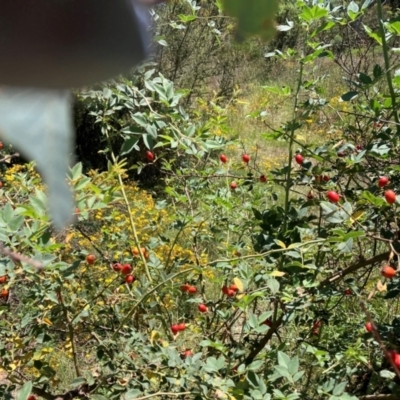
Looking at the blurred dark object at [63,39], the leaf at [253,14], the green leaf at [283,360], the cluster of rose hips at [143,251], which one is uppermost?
the cluster of rose hips at [143,251]

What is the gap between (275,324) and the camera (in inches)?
51.3

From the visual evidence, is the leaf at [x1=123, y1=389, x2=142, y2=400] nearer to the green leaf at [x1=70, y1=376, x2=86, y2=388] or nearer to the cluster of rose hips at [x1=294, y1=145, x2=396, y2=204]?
the green leaf at [x1=70, y1=376, x2=86, y2=388]

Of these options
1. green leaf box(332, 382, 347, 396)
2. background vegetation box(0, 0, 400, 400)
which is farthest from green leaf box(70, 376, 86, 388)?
green leaf box(332, 382, 347, 396)

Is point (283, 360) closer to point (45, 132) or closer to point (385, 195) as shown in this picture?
point (385, 195)

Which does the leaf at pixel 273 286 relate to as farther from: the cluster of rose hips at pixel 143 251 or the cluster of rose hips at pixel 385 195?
the cluster of rose hips at pixel 143 251

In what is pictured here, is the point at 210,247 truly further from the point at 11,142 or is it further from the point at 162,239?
the point at 11,142

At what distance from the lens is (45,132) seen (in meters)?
0.20

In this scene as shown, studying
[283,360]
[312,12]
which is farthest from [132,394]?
[312,12]

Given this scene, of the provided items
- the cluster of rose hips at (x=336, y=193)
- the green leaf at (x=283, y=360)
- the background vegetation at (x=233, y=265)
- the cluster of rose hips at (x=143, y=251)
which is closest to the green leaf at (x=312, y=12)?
the background vegetation at (x=233, y=265)

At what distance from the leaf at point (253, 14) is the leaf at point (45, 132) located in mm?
77

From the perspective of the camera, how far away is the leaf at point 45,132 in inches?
7.7

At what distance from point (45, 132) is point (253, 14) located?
0.10 m

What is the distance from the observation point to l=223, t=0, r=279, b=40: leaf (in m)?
0.21

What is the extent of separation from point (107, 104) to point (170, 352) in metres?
0.66
